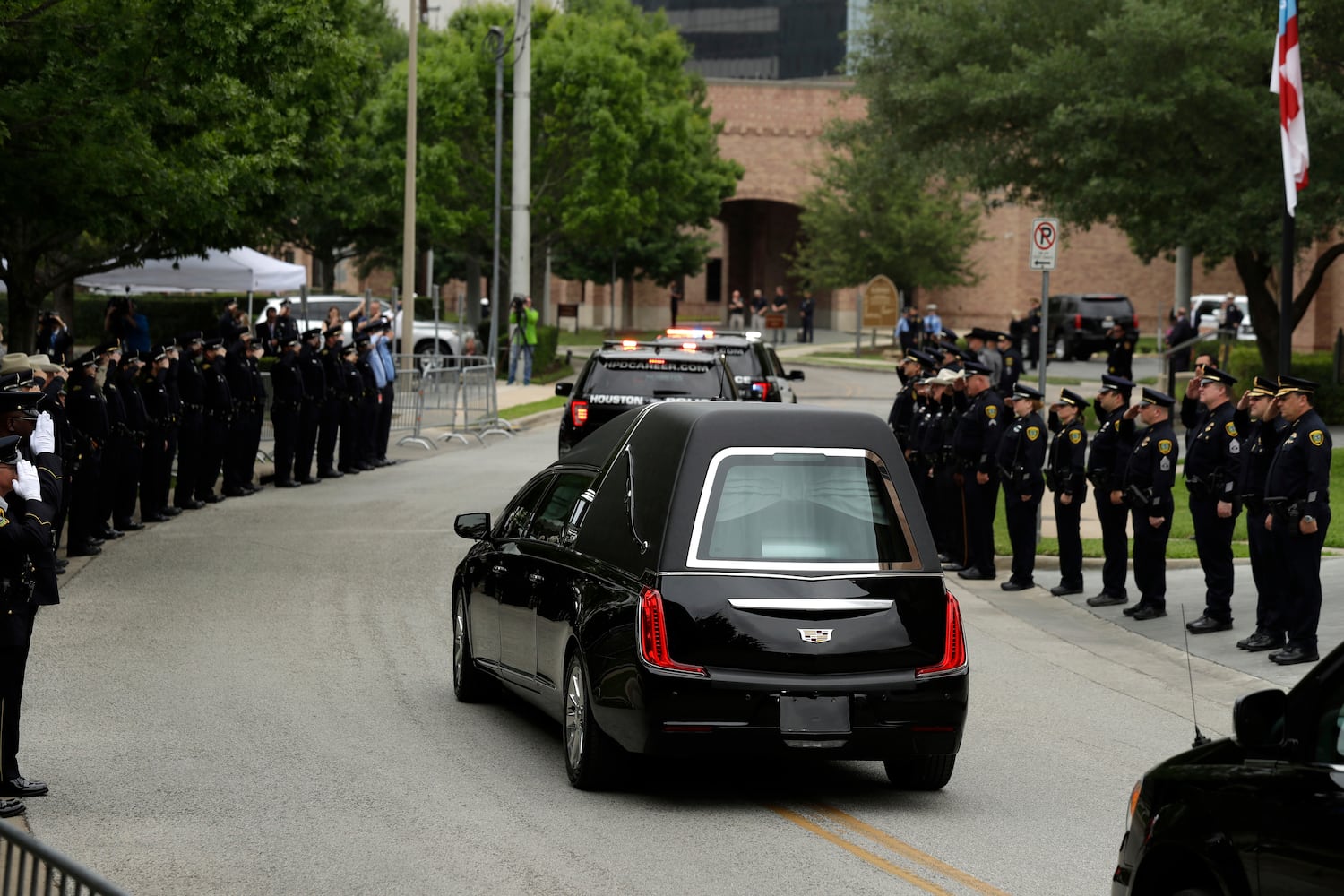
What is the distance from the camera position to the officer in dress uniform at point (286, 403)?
23.3m

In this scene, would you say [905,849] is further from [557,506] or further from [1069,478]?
[1069,478]

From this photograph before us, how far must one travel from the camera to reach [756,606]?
834 cm

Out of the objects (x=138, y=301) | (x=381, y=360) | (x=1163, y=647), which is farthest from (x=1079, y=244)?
(x=1163, y=647)

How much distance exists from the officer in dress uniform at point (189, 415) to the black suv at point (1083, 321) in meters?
37.4

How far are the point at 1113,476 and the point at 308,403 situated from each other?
11635 mm

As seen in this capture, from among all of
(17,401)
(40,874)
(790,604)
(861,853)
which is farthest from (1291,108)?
(40,874)

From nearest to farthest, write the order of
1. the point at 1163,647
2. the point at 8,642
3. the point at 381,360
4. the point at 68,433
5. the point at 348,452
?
the point at 8,642 → the point at 1163,647 → the point at 68,433 → the point at 348,452 → the point at 381,360

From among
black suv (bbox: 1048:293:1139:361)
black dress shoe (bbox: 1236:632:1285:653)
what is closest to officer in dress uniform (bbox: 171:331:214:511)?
black dress shoe (bbox: 1236:632:1285:653)

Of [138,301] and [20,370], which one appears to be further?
[138,301]

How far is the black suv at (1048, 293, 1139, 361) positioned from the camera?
179 feet

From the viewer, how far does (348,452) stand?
25.3 m

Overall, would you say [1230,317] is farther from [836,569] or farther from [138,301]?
[836,569]

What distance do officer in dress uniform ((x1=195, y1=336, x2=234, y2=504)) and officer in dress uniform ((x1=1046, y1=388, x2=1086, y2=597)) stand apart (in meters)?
9.42

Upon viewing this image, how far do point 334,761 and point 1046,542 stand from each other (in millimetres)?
11278
